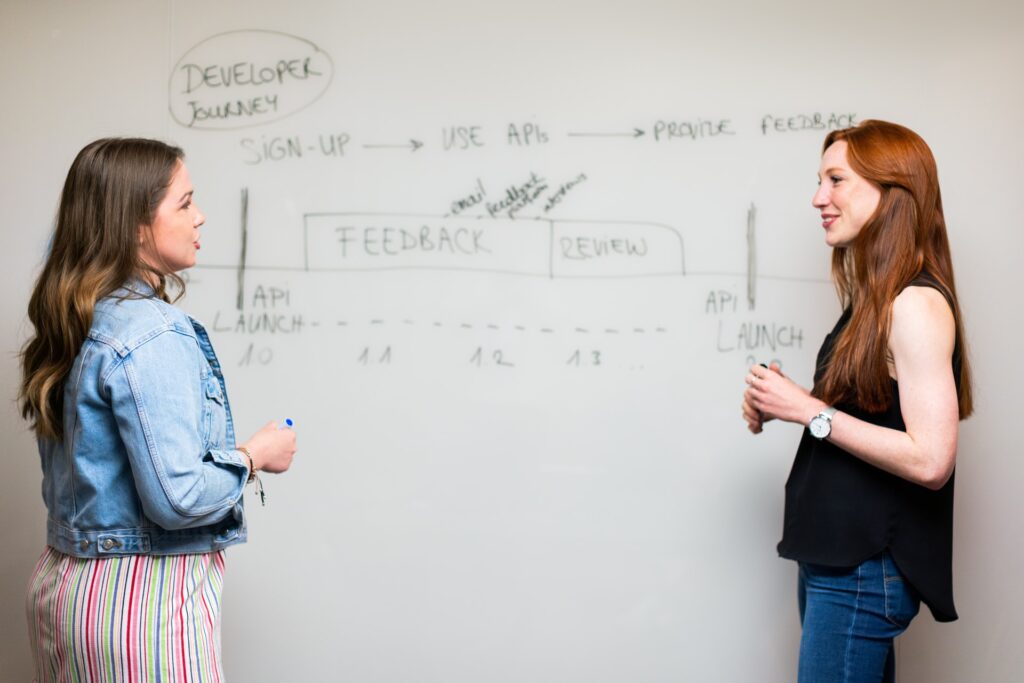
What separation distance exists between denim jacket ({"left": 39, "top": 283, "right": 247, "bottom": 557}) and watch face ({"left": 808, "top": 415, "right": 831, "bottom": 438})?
857 millimetres

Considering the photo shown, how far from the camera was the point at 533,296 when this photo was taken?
6.73ft

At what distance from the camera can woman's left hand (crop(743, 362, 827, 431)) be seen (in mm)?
1465

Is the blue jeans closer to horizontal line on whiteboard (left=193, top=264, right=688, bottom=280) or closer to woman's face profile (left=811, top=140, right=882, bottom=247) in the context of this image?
woman's face profile (left=811, top=140, right=882, bottom=247)

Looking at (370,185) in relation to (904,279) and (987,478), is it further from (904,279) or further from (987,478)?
(987,478)

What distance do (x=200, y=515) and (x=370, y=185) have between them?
102 centimetres

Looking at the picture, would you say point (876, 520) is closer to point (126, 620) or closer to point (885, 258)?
point (885, 258)

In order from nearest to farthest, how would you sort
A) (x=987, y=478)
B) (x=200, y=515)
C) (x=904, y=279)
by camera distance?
(x=200, y=515)
(x=904, y=279)
(x=987, y=478)

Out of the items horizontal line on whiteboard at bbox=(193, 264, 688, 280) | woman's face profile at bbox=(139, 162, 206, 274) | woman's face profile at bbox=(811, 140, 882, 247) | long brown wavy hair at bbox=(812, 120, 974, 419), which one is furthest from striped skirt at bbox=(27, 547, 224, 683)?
woman's face profile at bbox=(811, 140, 882, 247)

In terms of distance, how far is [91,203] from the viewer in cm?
128

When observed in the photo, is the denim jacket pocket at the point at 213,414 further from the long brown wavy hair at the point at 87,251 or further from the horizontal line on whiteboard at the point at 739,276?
the horizontal line on whiteboard at the point at 739,276

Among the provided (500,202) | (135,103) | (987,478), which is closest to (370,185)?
(500,202)

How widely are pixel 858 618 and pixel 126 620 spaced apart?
1062 millimetres

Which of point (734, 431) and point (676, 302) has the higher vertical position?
point (676, 302)

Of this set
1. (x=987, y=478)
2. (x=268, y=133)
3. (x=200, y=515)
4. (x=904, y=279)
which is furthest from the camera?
(x=268, y=133)
